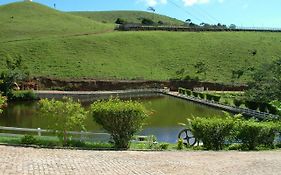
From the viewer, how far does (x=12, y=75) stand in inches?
2933

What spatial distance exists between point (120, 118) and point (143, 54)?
88122 millimetres

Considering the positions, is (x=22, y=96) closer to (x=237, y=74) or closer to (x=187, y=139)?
(x=237, y=74)

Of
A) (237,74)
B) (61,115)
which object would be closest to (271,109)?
(61,115)

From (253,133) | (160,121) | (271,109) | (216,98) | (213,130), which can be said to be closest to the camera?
(213,130)

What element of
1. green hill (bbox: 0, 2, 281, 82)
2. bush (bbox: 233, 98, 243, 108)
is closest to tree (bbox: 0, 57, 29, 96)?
green hill (bbox: 0, 2, 281, 82)

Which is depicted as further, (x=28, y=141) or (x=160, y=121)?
(x=160, y=121)

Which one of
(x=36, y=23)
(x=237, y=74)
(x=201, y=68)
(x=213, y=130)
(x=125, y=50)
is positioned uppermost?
(x=36, y=23)

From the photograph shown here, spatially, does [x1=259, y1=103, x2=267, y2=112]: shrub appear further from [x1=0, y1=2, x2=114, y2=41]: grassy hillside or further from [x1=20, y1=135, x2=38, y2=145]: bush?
[x1=0, y1=2, x2=114, y2=41]: grassy hillside

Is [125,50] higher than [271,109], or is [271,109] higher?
[125,50]

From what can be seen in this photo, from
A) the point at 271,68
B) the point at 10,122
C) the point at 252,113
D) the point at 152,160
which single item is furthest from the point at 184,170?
the point at 271,68

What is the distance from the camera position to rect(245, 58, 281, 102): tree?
44219mm

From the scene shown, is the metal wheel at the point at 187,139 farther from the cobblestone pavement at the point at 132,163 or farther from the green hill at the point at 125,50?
the green hill at the point at 125,50

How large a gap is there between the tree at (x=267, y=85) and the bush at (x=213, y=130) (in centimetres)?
2263

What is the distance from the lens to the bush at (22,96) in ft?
223
